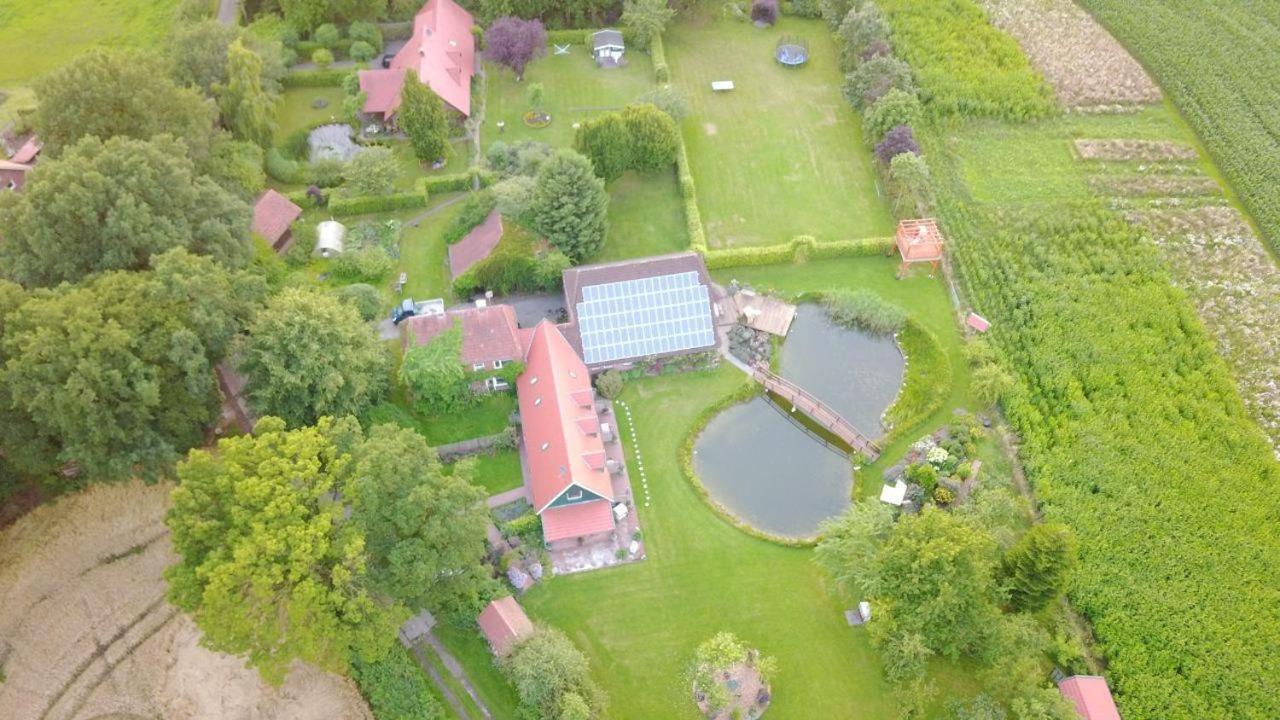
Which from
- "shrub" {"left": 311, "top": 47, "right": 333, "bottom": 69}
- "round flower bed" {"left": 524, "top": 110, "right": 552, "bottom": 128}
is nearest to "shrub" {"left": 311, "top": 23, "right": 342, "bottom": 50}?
"shrub" {"left": 311, "top": 47, "right": 333, "bottom": 69}

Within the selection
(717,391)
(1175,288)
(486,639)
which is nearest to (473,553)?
(486,639)

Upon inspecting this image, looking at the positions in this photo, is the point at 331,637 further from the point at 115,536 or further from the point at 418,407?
the point at 115,536

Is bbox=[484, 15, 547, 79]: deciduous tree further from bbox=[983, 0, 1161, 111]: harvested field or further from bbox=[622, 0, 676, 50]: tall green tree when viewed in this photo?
bbox=[983, 0, 1161, 111]: harvested field

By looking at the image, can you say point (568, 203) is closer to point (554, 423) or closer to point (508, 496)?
point (554, 423)

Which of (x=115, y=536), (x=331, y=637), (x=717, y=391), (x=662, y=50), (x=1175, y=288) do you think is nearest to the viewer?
(x=331, y=637)

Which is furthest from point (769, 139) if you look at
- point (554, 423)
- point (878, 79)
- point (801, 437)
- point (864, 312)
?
point (554, 423)
